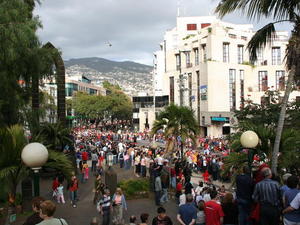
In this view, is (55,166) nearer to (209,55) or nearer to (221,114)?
(221,114)

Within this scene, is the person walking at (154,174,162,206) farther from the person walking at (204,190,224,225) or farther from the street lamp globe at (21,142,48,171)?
the street lamp globe at (21,142,48,171)

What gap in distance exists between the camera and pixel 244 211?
668cm

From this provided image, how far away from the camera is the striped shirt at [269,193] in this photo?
19.1 ft

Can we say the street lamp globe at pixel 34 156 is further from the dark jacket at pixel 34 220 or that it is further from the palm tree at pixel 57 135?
the palm tree at pixel 57 135

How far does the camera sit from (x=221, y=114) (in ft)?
169

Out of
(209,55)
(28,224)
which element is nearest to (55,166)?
(28,224)

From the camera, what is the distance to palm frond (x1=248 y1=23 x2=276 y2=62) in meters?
8.84

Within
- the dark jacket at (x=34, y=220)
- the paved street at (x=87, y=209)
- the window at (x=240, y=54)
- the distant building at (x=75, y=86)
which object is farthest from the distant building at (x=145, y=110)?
the dark jacket at (x=34, y=220)

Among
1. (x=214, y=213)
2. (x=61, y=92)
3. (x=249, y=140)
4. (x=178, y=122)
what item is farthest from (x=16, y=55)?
(x=178, y=122)

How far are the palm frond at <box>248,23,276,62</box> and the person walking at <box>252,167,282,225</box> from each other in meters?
3.96

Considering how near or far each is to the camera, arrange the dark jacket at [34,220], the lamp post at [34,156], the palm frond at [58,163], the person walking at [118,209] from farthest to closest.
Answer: the person walking at [118,209], the palm frond at [58,163], the lamp post at [34,156], the dark jacket at [34,220]

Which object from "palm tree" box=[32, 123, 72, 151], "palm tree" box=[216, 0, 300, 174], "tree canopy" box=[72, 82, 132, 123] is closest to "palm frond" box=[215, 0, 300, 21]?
Result: "palm tree" box=[216, 0, 300, 174]

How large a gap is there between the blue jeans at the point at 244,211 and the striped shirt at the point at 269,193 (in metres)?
0.67

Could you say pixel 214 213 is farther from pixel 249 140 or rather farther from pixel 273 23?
pixel 273 23
